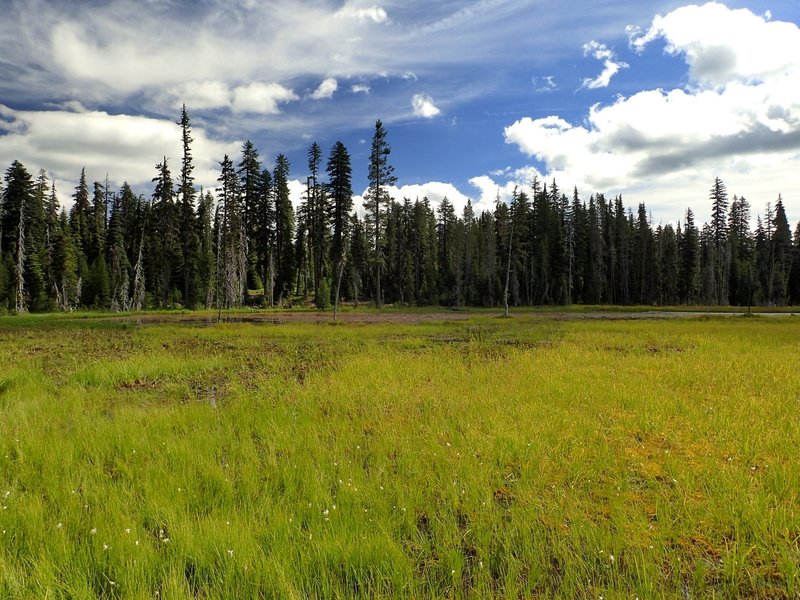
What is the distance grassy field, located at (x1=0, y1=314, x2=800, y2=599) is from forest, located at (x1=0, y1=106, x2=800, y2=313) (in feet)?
115

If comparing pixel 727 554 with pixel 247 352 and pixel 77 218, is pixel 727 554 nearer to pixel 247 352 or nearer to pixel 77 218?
pixel 247 352

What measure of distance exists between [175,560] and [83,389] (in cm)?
916

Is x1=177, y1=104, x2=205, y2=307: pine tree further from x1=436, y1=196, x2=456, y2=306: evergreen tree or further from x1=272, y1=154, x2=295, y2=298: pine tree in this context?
x1=436, y1=196, x2=456, y2=306: evergreen tree

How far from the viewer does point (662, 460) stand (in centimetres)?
609

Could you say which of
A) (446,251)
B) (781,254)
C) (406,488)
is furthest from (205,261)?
(781,254)

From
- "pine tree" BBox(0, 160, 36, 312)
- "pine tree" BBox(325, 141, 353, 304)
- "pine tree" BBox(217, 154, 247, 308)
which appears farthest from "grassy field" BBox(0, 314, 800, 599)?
"pine tree" BBox(0, 160, 36, 312)

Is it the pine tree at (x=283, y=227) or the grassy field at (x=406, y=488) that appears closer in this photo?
the grassy field at (x=406, y=488)

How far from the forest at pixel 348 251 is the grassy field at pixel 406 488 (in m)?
35.1

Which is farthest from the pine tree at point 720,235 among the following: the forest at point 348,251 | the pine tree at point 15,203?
the pine tree at point 15,203

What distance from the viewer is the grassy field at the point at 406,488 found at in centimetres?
364

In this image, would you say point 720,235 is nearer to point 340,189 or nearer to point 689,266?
point 689,266

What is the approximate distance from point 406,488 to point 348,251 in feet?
195

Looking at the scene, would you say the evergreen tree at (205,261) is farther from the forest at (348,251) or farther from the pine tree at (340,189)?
the pine tree at (340,189)

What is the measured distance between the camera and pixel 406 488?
518 centimetres
